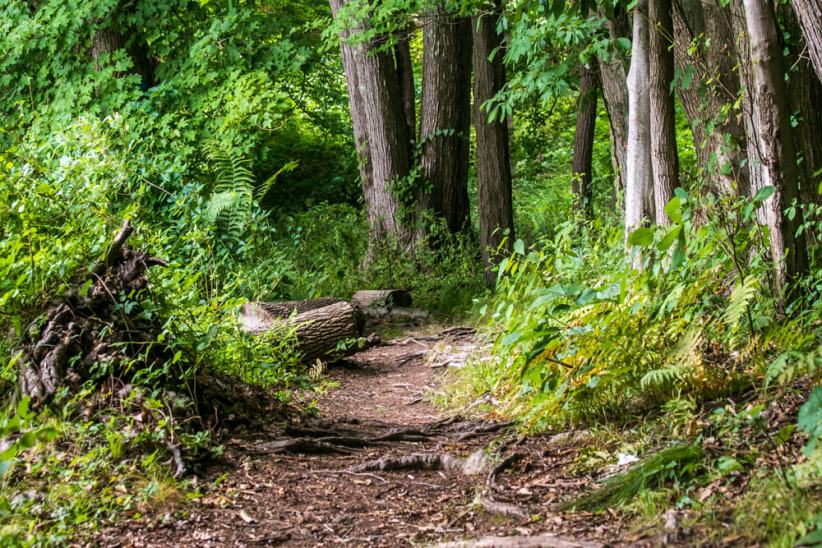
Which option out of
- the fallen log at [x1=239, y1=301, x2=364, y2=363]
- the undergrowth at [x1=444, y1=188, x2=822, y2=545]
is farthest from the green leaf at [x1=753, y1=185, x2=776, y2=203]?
the fallen log at [x1=239, y1=301, x2=364, y2=363]

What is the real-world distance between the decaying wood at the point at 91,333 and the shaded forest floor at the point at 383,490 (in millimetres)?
891

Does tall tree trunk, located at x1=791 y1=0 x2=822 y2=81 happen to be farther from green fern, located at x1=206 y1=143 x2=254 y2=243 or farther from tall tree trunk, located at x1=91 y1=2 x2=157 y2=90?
tall tree trunk, located at x1=91 y1=2 x2=157 y2=90

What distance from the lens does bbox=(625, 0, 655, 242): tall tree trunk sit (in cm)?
657

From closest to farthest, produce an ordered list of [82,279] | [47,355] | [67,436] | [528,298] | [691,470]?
[691,470] → [67,436] → [47,355] → [82,279] → [528,298]

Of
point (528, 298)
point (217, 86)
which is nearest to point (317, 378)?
point (528, 298)

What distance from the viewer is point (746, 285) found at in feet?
13.6

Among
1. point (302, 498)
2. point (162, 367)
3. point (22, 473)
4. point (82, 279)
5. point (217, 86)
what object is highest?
point (217, 86)

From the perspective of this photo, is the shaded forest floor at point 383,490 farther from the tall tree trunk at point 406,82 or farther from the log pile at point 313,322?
the tall tree trunk at point 406,82

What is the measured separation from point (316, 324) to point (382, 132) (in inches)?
200

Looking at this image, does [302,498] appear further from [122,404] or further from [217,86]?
[217,86]

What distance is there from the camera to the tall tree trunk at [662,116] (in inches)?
248

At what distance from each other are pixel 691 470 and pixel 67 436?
3289mm

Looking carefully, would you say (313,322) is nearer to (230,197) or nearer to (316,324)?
(316,324)

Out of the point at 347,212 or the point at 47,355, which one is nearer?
A: the point at 47,355
